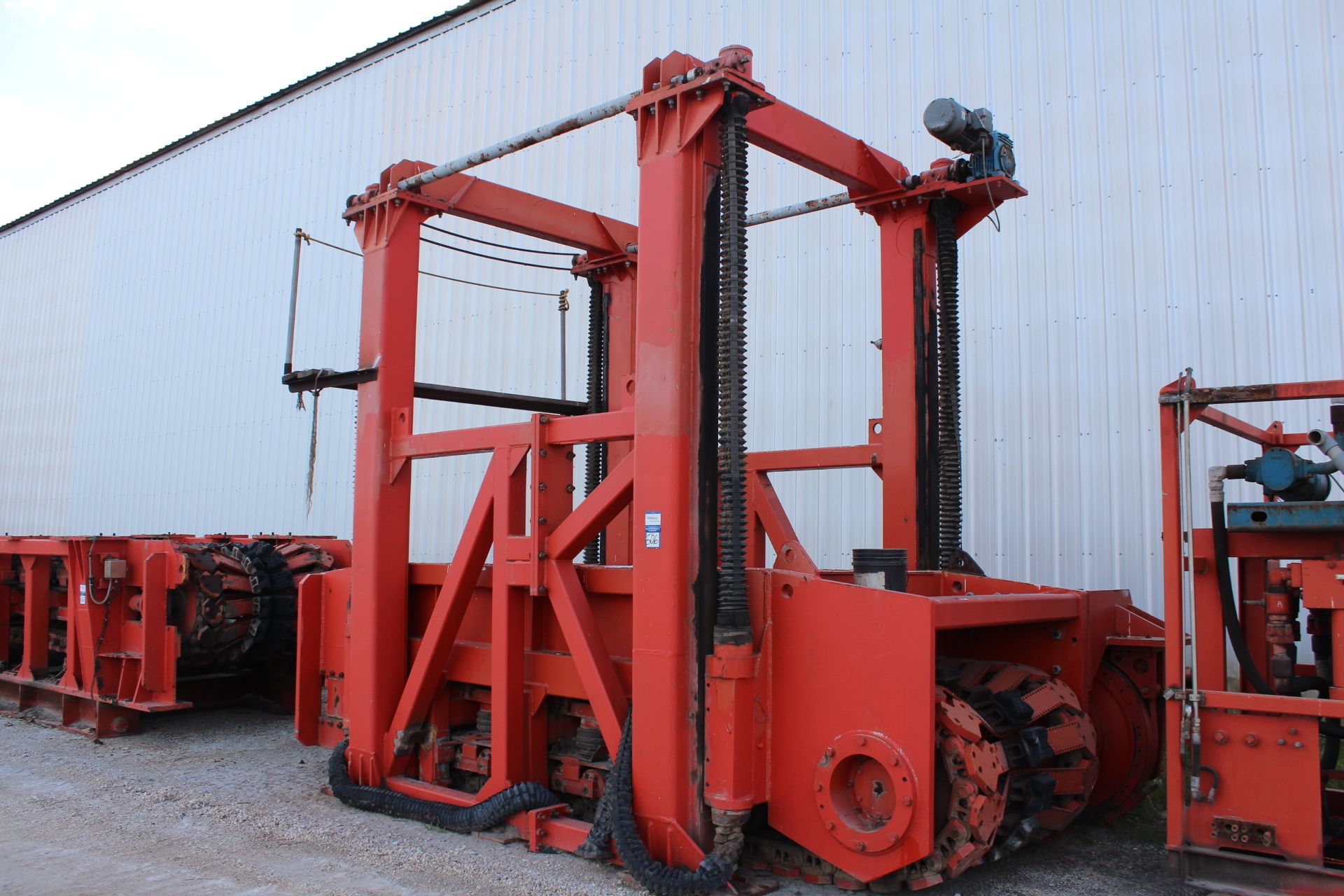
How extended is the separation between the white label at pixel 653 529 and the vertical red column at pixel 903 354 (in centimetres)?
187

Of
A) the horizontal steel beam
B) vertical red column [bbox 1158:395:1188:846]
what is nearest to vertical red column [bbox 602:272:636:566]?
the horizontal steel beam

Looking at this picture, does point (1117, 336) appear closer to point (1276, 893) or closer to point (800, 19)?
point (800, 19)

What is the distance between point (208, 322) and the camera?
16172mm

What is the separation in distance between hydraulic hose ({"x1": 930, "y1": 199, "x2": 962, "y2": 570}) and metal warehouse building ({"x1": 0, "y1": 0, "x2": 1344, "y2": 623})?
252 cm

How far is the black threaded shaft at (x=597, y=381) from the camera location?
7309mm

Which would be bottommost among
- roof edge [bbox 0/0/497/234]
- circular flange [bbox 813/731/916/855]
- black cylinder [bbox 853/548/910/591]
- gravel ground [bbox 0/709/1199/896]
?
gravel ground [bbox 0/709/1199/896]

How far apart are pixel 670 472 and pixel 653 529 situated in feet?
0.85

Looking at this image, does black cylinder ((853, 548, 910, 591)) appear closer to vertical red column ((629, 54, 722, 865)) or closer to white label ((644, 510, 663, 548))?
vertical red column ((629, 54, 722, 865))

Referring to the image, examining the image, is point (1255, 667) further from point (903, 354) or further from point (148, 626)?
point (148, 626)

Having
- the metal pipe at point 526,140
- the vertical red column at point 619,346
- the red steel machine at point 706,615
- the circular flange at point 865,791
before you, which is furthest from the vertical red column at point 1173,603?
the vertical red column at point 619,346

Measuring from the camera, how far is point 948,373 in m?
6.06

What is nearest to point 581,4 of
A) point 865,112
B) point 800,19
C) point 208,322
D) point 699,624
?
point 800,19

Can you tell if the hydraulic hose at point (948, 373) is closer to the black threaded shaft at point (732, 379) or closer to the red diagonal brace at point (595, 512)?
the black threaded shaft at point (732, 379)

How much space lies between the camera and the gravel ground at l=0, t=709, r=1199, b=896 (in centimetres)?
453
